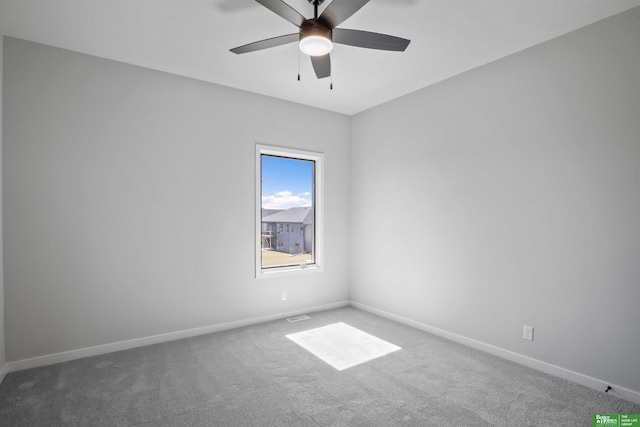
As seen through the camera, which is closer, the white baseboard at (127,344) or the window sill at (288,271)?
the white baseboard at (127,344)

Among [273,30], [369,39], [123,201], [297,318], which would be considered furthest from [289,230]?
[369,39]

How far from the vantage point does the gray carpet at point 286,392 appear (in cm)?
210

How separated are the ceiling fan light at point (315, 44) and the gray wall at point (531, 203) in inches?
72.9

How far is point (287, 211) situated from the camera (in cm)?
443

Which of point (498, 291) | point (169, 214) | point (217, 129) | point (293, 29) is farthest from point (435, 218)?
point (169, 214)

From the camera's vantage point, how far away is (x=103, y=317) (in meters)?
3.06

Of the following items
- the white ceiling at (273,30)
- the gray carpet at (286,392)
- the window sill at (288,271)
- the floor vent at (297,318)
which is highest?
the white ceiling at (273,30)

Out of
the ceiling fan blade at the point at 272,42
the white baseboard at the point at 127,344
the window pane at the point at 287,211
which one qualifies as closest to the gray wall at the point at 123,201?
the white baseboard at the point at 127,344

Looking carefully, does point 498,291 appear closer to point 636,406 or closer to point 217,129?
point 636,406

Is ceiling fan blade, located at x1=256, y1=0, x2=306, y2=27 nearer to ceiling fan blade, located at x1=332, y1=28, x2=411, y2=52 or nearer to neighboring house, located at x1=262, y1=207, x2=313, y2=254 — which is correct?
ceiling fan blade, located at x1=332, y1=28, x2=411, y2=52

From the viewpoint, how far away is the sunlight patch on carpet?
2.96 meters

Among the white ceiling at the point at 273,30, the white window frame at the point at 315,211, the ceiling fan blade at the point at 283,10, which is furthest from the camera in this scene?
the white window frame at the point at 315,211

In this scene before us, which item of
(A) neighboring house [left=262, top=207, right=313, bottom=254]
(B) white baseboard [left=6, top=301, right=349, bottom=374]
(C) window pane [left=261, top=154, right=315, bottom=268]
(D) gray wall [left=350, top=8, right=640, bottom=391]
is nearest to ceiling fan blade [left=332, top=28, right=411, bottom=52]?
(D) gray wall [left=350, top=8, right=640, bottom=391]

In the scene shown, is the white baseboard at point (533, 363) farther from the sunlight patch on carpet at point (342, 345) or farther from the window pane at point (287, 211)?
the window pane at point (287, 211)
